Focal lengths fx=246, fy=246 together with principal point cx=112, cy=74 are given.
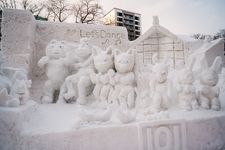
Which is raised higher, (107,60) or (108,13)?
(108,13)

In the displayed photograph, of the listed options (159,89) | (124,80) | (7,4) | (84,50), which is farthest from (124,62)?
(7,4)

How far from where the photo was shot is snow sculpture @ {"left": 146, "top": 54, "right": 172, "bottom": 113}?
9.78 feet

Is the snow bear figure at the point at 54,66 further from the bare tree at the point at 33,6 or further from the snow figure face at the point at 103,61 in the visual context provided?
the bare tree at the point at 33,6

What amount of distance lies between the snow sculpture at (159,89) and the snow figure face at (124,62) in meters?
0.32

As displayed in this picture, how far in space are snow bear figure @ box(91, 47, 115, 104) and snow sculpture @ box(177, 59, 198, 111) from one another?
906 millimetres

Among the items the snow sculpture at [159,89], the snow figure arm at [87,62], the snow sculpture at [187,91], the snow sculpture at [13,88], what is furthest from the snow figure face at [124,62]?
the snow sculpture at [13,88]

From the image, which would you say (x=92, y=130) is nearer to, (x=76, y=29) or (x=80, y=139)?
(x=80, y=139)

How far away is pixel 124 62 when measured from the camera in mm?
3121

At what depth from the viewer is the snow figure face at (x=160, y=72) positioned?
3.11m

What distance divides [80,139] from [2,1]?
11231 millimetres

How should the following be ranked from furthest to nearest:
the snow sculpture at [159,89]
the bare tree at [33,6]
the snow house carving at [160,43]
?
1. the bare tree at [33,6]
2. the snow house carving at [160,43]
3. the snow sculpture at [159,89]

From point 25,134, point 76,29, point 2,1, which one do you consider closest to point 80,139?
point 25,134

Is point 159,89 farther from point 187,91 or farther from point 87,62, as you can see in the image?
point 87,62

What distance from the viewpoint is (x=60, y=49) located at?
3490 mm
